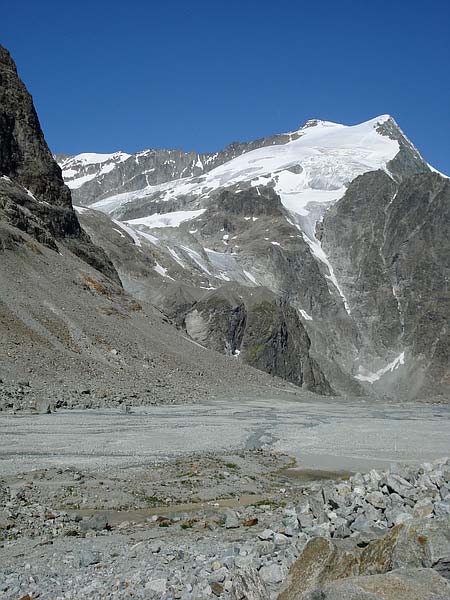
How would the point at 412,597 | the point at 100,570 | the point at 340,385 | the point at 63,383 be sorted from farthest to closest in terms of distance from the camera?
the point at 340,385
the point at 63,383
the point at 100,570
the point at 412,597

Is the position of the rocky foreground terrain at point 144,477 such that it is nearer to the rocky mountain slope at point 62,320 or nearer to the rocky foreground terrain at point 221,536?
the rocky foreground terrain at point 221,536

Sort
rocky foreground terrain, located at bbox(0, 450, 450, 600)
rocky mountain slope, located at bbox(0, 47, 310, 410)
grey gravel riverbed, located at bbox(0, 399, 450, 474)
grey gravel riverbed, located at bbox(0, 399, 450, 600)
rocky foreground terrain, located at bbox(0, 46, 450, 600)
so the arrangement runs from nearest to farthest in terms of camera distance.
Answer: rocky foreground terrain, located at bbox(0, 450, 450, 600), rocky foreground terrain, located at bbox(0, 46, 450, 600), grey gravel riverbed, located at bbox(0, 399, 450, 600), grey gravel riverbed, located at bbox(0, 399, 450, 474), rocky mountain slope, located at bbox(0, 47, 310, 410)

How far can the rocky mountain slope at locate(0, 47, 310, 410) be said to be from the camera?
52.3 metres

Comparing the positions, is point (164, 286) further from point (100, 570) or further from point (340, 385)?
point (100, 570)

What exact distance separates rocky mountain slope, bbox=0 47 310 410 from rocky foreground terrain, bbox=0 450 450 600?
76.9 ft

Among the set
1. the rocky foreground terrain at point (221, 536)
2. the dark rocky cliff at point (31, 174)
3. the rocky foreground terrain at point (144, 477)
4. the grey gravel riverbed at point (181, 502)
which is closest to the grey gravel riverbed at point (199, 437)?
the grey gravel riverbed at point (181, 502)

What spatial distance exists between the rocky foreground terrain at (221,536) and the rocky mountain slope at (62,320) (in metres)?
23.4

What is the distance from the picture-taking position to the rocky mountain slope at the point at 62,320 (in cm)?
5227

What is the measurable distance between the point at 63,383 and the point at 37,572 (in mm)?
39451

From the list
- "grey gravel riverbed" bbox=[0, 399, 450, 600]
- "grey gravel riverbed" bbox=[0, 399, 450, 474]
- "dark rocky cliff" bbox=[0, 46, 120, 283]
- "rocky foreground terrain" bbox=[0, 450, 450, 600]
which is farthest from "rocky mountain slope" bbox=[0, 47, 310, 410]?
"rocky foreground terrain" bbox=[0, 450, 450, 600]

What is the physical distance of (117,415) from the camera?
43.1 m

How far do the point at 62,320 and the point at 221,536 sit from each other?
4872cm

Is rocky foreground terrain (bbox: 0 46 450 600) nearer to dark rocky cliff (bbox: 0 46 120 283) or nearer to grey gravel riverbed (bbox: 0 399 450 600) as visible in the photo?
grey gravel riverbed (bbox: 0 399 450 600)

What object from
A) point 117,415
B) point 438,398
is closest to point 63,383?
point 117,415
